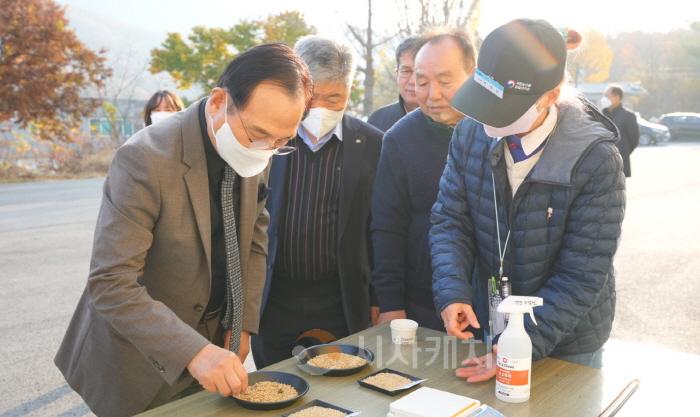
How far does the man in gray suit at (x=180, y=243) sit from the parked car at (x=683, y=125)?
27760 millimetres

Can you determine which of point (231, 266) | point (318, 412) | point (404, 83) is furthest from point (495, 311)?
point (404, 83)

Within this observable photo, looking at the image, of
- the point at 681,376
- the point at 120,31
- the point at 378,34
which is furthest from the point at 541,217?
the point at 120,31

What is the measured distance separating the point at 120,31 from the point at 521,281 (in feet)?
320

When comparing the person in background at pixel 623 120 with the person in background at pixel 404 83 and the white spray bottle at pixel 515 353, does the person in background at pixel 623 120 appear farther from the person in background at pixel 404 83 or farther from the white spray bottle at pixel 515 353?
the white spray bottle at pixel 515 353

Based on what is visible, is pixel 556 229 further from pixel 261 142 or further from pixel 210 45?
pixel 210 45

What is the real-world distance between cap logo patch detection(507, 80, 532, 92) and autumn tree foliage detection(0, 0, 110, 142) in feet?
46.0

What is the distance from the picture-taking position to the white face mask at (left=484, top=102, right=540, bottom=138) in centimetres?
165

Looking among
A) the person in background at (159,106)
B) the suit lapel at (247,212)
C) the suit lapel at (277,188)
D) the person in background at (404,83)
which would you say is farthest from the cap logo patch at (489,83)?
the person in background at (159,106)

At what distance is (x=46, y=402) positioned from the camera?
3.28 meters

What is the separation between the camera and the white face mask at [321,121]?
242 cm

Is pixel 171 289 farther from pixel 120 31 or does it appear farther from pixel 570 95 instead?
pixel 120 31

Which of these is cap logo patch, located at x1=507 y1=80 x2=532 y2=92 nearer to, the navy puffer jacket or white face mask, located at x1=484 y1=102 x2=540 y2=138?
white face mask, located at x1=484 y1=102 x2=540 y2=138

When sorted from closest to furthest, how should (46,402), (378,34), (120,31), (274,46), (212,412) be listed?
1. (212,412)
2. (274,46)
3. (46,402)
4. (378,34)
5. (120,31)

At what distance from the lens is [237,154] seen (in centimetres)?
170
